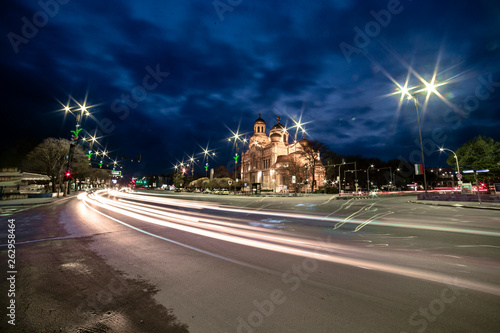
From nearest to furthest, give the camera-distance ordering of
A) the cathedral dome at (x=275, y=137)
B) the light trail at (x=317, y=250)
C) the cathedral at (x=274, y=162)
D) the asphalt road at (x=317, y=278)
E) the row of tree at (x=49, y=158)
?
1. the asphalt road at (x=317, y=278)
2. the light trail at (x=317, y=250)
3. the row of tree at (x=49, y=158)
4. the cathedral at (x=274, y=162)
5. the cathedral dome at (x=275, y=137)

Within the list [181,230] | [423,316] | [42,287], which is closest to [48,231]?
[181,230]

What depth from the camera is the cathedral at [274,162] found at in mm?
69938

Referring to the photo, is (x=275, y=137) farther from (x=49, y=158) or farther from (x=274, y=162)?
(x=49, y=158)

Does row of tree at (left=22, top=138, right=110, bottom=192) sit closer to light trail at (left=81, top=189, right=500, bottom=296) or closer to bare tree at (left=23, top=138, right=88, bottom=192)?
bare tree at (left=23, top=138, right=88, bottom=192)

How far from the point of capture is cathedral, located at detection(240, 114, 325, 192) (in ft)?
229

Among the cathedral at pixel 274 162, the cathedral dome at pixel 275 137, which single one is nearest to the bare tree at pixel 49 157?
the cathedral at pixel 274 162

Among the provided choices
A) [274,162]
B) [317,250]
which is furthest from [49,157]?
[274,162]

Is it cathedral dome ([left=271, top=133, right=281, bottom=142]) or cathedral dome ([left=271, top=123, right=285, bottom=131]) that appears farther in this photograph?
cathedral dome ([left=271, top=123, right=285, bottom=131])

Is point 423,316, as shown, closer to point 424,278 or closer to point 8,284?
point 424,278

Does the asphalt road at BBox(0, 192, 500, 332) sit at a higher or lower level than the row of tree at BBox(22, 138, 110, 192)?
lower

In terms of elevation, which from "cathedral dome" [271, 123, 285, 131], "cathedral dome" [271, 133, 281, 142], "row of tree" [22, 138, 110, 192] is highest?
"cathedral dome" [271, 123, 285, 131]

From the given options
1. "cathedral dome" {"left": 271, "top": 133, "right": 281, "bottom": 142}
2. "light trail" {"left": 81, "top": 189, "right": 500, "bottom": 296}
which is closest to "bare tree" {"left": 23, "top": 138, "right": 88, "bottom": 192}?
"light trail" {"left": 81, "top": 189, "right": 500, "bottom": 296}

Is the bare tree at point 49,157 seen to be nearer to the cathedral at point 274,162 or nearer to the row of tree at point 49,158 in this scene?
the row of tree at point 49,158

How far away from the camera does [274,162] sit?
281 feet
